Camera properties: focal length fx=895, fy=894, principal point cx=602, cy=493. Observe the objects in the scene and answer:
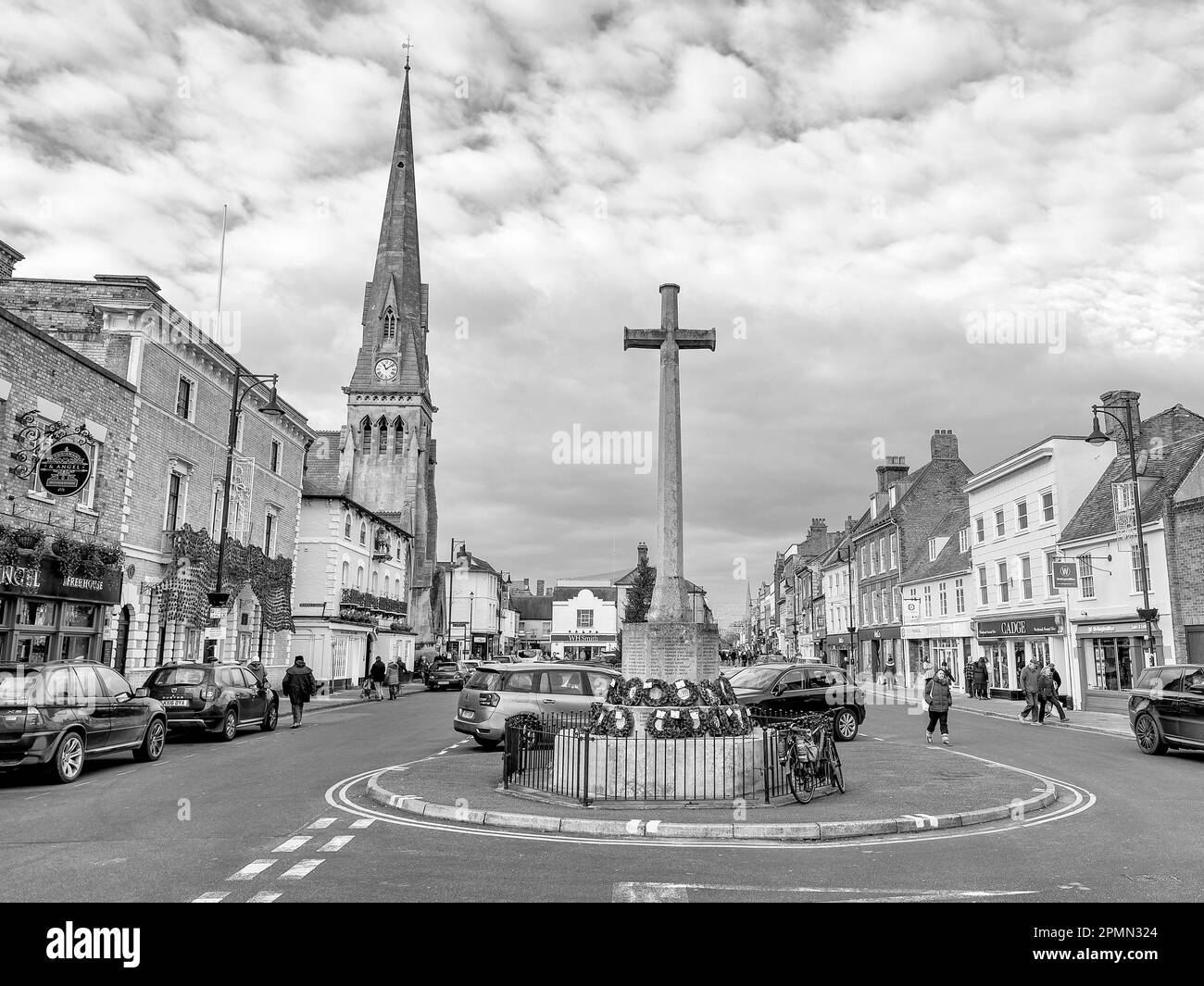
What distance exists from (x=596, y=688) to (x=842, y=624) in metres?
50.9

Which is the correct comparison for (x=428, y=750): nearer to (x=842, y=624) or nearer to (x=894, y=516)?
(x=894, y=516)

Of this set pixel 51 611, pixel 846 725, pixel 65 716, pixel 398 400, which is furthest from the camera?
pixel 398 400

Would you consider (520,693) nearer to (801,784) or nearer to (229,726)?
Result: (229,726)

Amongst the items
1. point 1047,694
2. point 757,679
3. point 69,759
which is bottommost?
point 69,759

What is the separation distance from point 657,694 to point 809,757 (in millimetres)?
1956

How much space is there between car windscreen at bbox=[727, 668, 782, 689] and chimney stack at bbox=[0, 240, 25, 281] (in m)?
22.8

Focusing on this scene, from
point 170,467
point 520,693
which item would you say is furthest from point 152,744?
point 170,467

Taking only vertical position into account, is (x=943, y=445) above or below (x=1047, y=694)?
above

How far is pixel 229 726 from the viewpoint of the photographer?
19.0 meters

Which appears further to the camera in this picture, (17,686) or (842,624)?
(842,624)

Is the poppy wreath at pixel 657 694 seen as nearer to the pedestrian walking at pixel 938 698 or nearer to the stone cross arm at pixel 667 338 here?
the stone cross arm at pixel 667 338

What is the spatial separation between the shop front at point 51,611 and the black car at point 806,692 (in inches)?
547
